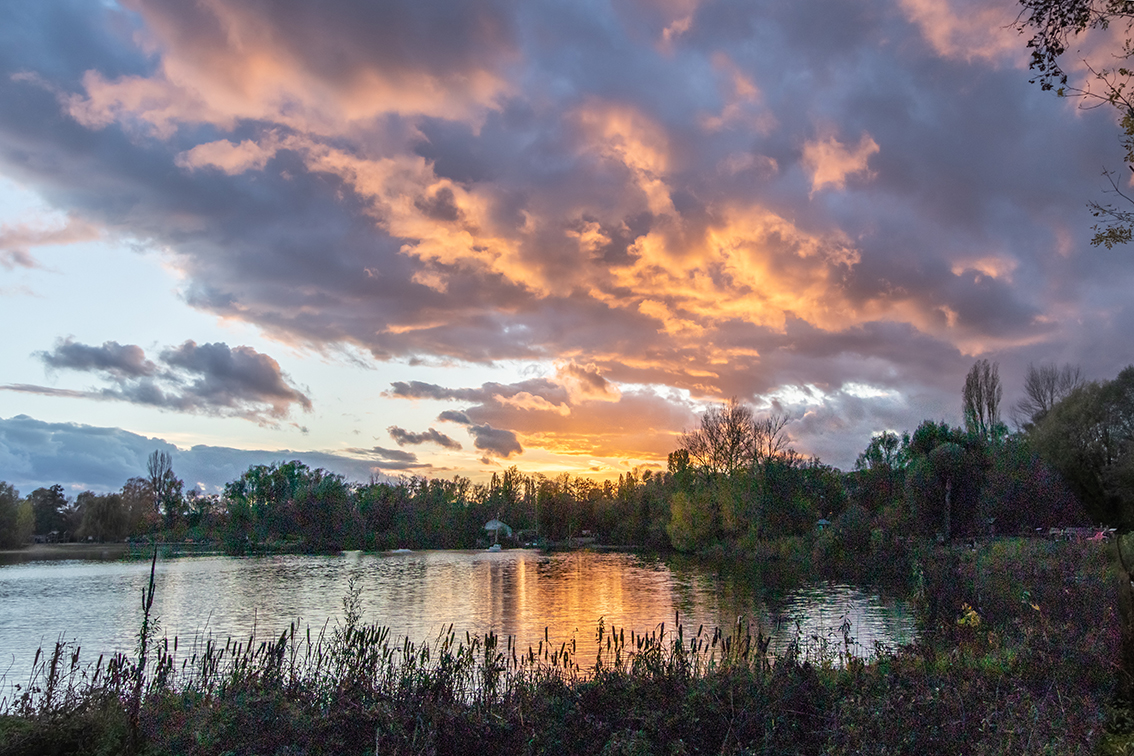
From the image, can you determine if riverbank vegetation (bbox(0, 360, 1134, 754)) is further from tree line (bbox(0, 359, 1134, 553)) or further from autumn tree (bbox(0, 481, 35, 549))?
autumn tree (bbox(0, 481, 35, 549))

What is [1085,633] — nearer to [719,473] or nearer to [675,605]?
[675,605]

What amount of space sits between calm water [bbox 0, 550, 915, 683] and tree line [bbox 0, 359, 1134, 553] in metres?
5.74

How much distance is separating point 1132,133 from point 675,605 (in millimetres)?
23686

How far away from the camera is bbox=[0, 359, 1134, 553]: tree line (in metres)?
34.4

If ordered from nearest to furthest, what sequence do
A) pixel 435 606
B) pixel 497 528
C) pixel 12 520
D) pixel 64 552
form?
pixel 435 606 < pixel 64 552 < pixel 12 520 < pixel 497 528

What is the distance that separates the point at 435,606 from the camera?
95.3 ft

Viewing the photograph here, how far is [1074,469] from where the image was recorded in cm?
3372

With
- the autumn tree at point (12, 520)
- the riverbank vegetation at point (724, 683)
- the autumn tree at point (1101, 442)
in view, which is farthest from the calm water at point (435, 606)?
the autumn tree at point (12, 520)

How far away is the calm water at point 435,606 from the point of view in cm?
2131

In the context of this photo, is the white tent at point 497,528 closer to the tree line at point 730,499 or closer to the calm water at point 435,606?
the tree line at point 730,499

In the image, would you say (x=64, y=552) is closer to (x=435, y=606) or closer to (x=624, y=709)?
(x=435, y=606)

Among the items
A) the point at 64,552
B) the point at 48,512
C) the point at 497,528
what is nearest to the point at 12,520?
the point at 64,552

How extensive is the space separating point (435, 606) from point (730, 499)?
130 ft

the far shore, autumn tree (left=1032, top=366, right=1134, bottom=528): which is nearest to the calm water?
autumn tree (left=1032, top=366, right=1134, bottom=528)
